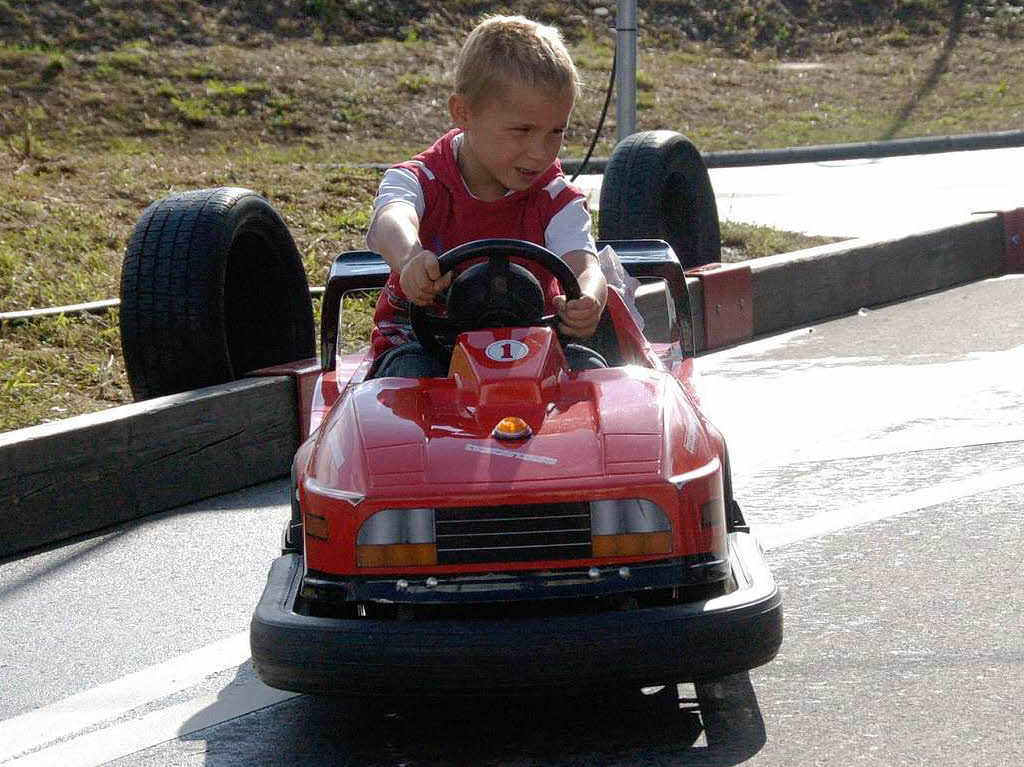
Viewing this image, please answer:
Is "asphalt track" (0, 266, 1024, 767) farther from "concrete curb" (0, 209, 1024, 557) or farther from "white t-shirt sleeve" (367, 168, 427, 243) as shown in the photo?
"white t-shirt sleeve" (367, 168, 427, 243)

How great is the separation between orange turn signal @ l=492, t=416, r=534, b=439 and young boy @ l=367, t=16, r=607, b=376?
0.47m

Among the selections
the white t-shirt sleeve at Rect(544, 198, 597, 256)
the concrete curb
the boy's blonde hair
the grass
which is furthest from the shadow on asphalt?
the grass

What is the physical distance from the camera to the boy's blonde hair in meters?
4.07

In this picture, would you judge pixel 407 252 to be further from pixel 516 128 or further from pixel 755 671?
pixel 755 671

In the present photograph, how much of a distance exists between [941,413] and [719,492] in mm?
3320

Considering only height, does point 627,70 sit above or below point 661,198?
above

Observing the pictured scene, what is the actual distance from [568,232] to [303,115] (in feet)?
43.5

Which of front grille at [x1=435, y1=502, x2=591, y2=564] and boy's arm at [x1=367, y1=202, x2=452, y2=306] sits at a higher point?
boy's arm at [x1=367, y1=202, x2=452, y2=306]

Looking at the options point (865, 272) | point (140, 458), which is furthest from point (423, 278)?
point (865, 272)

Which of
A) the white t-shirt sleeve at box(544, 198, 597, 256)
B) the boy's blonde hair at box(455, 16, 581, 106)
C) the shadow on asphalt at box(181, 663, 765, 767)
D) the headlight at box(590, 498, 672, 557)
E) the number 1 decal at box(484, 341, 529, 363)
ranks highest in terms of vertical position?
the boy's blonde hair at box(455, 16, 581, 106)

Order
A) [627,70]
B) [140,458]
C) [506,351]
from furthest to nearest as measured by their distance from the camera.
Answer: [627,70]
[140,458]
[506,351]

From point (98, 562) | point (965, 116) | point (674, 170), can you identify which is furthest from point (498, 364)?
point (965, 116)

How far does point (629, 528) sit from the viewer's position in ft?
10.8

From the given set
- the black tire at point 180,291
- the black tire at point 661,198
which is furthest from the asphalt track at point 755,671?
the black tire at point 661,198
